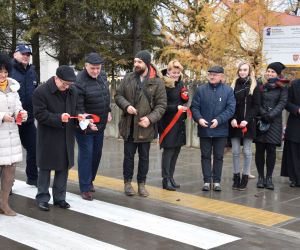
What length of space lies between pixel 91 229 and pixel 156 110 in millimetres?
2006

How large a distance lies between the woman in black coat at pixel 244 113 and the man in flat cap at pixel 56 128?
2.46 meters

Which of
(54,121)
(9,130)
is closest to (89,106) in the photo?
(54,121)

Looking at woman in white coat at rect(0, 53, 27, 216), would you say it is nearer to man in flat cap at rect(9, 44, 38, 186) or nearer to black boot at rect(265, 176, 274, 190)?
man in flat cap at rect(9, 44, 38, 186)

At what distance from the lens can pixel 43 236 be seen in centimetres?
525

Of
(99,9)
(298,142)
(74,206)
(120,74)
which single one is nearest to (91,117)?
(74,206)

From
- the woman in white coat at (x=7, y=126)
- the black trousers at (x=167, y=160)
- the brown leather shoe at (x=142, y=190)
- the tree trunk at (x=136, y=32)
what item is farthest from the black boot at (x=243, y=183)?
the tree trunk at (x=136, y=32)

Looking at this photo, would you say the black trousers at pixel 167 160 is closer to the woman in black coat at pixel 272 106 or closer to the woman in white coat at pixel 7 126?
the woman in black coat at pixel 272 106

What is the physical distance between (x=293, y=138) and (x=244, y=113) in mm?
1038

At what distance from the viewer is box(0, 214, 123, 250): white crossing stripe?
16.3 feet

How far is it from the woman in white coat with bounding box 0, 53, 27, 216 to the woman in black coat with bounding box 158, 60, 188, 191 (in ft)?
7.41

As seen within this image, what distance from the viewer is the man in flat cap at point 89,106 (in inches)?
261

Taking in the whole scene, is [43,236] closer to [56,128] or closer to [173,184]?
[56,128]

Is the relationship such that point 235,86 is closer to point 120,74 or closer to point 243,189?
point 243,189

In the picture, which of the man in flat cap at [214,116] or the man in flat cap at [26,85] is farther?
the man in flat cap at [214,116]
